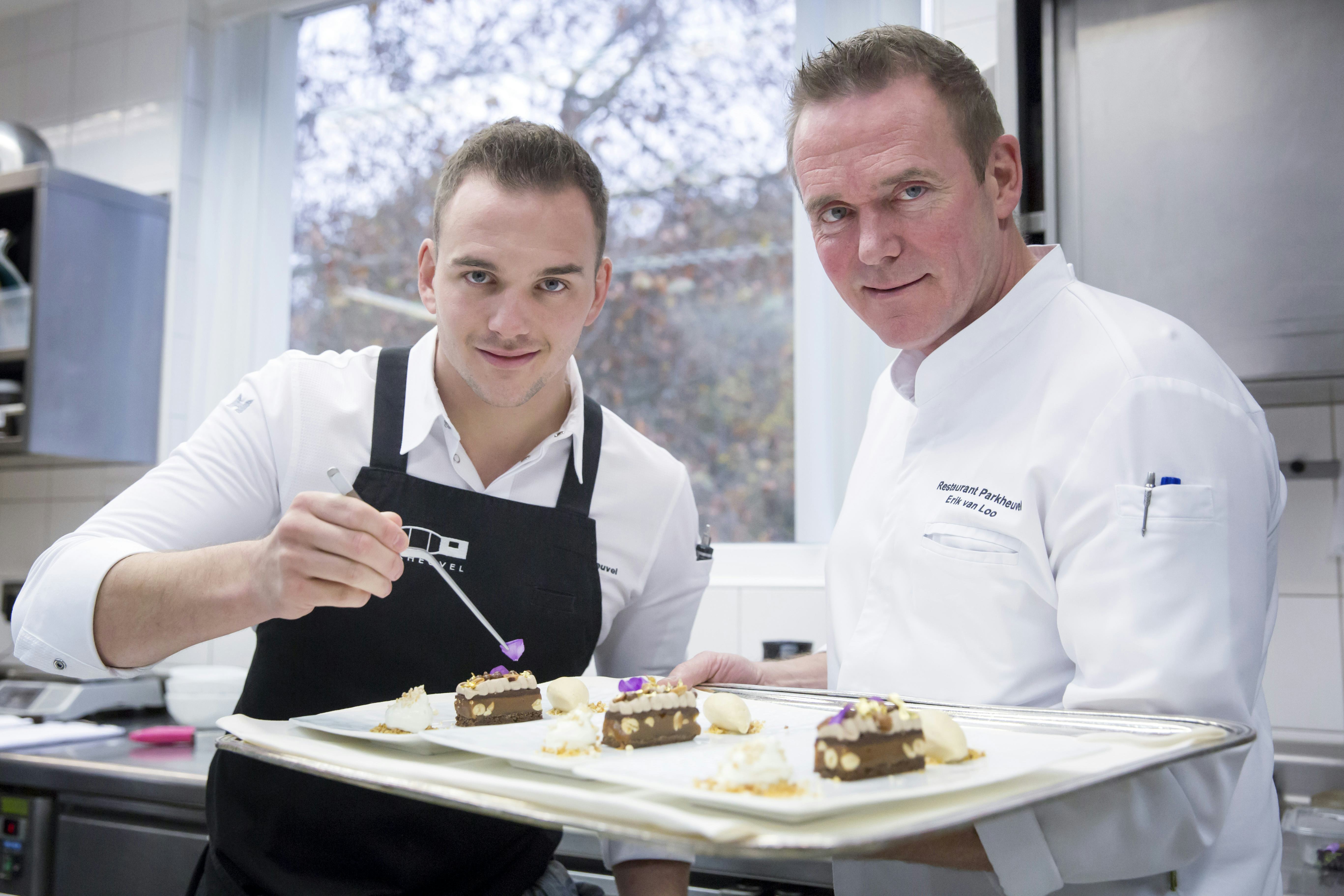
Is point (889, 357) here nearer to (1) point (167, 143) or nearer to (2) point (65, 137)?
(1) point (167, 143)

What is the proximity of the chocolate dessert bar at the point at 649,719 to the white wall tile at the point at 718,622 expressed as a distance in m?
1.58

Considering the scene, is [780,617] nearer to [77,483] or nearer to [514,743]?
[514,743]

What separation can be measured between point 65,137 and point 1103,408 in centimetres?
391

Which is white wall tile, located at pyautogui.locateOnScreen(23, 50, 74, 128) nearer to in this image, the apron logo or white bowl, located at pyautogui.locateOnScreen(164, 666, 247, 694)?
white bowl, located at pyautogui.locateOnScreen(164, 666, 247, 694)

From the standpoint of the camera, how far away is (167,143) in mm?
3598

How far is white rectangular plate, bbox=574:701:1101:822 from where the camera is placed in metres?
0.75

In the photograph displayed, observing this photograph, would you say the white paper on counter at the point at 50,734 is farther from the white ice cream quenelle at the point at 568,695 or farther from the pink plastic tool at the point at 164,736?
the white ice cream quenelle at the point at 568,695

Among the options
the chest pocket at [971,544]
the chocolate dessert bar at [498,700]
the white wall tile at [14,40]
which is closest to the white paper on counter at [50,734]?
the chocolate dessert bar at [498,700]

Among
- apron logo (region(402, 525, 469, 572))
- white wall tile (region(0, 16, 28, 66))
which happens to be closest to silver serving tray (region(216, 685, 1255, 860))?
apron logo (region(402, 525, 469, 572))

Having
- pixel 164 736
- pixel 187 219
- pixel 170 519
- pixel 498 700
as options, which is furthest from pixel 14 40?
pixel 498 700

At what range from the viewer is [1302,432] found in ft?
7.12

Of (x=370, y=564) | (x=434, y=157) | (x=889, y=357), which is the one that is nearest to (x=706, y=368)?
(x=889, y=357)

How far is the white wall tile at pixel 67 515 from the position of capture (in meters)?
3.61

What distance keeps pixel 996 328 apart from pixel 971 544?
31cm
